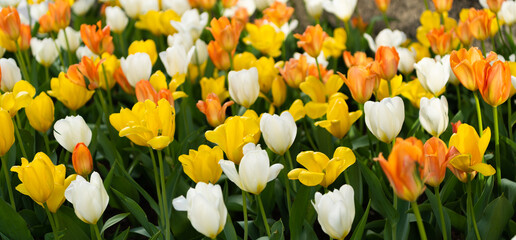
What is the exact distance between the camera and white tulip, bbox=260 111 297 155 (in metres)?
1.41

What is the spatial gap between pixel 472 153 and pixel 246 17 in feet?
5.15

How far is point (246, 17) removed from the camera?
2740mm

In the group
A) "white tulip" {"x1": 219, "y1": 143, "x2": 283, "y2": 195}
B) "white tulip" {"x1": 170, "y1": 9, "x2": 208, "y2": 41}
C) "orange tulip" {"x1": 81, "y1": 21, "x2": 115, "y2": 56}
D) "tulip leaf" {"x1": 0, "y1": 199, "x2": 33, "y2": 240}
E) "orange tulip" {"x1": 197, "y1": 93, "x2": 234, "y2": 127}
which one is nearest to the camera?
"white tulip" {"x1": 219, "y1": 143, "x2": 283, "y2": 195}

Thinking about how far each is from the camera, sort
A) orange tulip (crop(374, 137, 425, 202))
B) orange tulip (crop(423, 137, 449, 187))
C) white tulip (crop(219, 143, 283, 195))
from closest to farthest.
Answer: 1. orange tulip (crop(374, 137, 425, 202))
2. orange tulip (crop(423, 137, 449, 187))
3. white tulip (crop(219, 143, 283, 195))

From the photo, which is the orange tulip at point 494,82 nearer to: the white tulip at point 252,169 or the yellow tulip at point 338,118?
the yellow tulip at point 338,118

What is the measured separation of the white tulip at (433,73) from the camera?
5.30ft

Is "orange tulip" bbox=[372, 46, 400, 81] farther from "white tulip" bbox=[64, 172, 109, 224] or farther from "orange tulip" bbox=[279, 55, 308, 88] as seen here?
"white tulip" bbox=[64, 172, 109, 224]

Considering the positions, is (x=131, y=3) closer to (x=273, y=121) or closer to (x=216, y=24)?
(x=216, y=24)

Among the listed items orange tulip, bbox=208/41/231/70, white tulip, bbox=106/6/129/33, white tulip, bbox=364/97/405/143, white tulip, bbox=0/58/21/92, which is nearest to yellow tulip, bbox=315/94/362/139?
white tulip, bbox=364/97/405/143

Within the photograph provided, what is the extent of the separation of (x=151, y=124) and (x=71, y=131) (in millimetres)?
291

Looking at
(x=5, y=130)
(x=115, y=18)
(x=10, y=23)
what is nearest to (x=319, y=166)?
(x=5, y=130)

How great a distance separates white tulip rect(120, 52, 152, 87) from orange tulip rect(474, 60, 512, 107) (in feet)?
3.14

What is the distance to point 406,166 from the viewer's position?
1.02 metres

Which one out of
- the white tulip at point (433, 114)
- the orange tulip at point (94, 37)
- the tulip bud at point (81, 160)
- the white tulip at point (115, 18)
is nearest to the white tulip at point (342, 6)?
the white tulip at point (115, 18)
